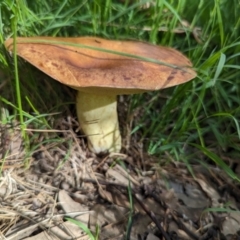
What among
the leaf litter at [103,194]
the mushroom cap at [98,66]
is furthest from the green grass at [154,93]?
the mushroom cap at [98,66]

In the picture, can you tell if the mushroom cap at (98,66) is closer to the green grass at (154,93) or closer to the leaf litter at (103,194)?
the green grass at (154,93)

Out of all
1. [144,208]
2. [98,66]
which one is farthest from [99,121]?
[144,208]

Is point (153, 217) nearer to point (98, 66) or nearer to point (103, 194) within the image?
point (103, 194)

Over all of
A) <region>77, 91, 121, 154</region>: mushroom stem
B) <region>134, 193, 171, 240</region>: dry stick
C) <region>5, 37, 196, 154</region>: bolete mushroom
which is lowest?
<region>134, 193, 171, 240</region>: dry stick

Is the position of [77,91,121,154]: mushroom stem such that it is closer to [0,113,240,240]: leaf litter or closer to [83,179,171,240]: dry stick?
[0,113,240,240]: leaf litter

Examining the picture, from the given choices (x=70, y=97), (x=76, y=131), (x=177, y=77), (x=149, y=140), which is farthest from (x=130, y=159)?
(x=177, y=77)

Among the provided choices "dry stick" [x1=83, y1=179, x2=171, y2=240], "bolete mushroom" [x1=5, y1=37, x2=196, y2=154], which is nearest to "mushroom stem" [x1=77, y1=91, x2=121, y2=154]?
"bolete mushroom" [x1=5, y1=37, x2=196, y2=154]
